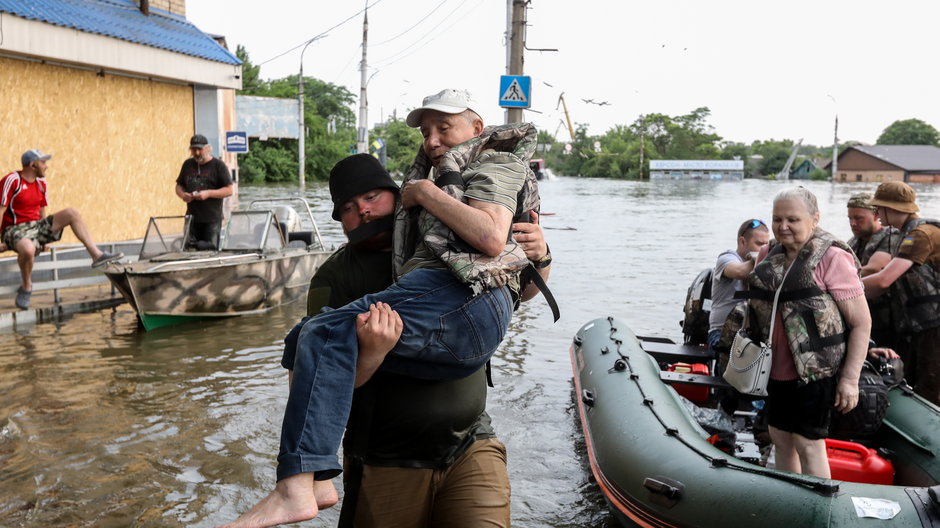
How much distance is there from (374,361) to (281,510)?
0.50 meters

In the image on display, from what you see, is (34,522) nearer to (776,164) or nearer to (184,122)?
(184,122)

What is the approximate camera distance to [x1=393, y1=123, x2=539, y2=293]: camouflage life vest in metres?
2.62

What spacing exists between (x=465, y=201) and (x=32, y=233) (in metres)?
9.51

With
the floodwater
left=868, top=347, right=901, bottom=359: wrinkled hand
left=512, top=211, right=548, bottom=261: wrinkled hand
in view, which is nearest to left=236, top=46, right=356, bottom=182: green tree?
the floodwater

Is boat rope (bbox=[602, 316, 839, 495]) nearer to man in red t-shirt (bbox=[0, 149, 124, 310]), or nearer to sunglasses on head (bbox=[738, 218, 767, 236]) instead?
sunglasses on head (bbox=[738, 218, 767, 236])

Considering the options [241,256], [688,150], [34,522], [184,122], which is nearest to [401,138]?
[688,150]

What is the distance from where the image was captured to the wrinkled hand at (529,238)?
294cm

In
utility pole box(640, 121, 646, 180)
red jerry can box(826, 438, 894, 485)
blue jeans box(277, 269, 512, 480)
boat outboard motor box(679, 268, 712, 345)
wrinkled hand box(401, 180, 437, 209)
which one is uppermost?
utility pole box(640, 121, 646, 180)

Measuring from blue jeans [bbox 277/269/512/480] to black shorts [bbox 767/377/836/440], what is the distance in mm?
2397

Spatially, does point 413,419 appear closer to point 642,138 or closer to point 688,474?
point 688,474

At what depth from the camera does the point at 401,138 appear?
8600cm

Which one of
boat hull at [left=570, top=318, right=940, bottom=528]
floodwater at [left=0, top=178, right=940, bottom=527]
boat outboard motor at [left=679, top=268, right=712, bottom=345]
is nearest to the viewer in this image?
boat hull at [left=570, top=318, right=940, bottom=528]

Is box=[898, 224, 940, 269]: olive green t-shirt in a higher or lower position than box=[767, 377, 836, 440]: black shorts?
higher

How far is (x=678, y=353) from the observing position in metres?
7.55
